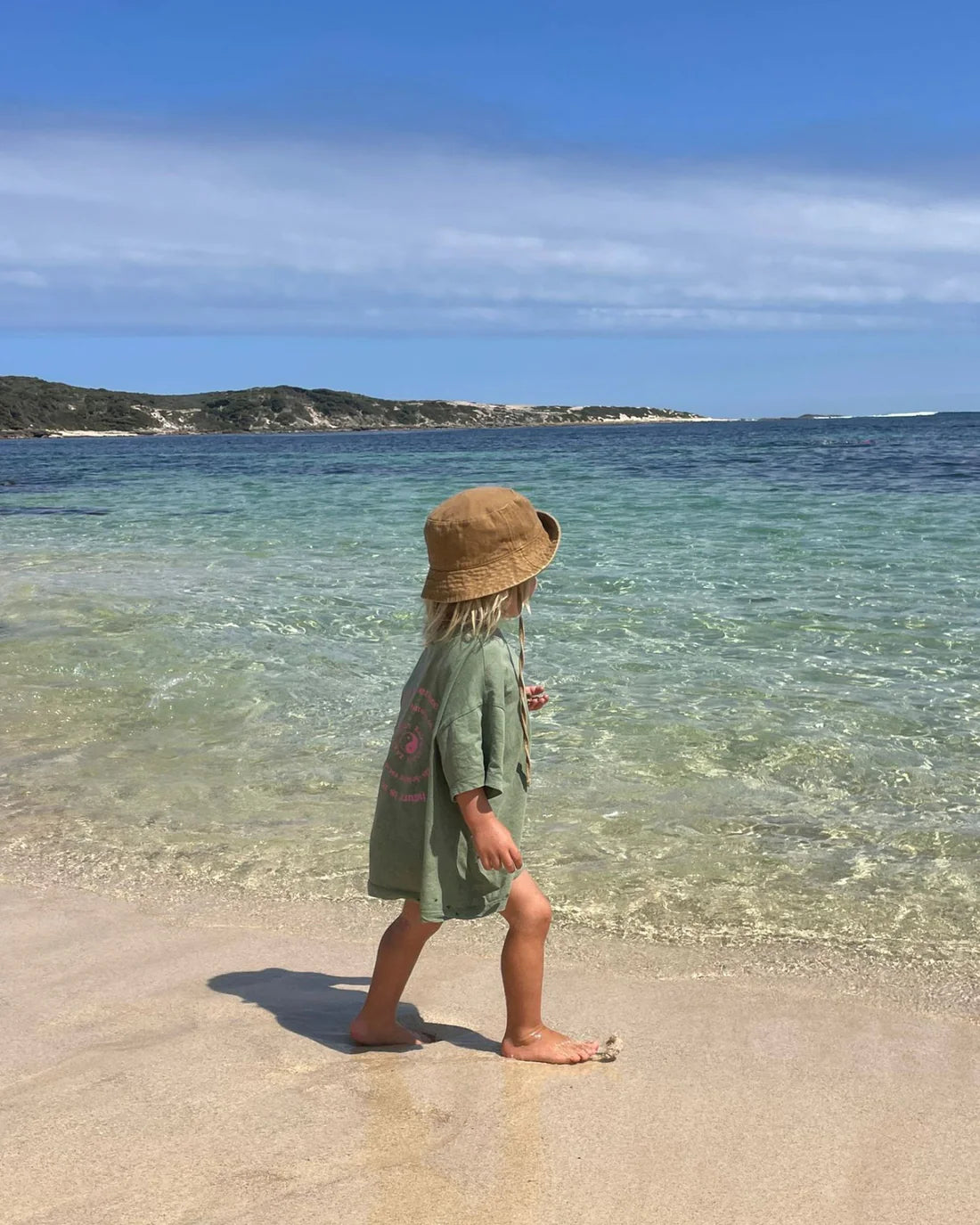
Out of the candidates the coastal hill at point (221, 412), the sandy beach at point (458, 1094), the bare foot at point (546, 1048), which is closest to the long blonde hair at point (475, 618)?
the bare foot at point (546, 1048)

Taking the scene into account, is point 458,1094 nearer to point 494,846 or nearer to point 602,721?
point 494,846

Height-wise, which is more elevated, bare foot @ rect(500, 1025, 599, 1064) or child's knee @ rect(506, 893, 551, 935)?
child's knee @ rect(506, 893, 551, 935)

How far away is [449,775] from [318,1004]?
1076mm

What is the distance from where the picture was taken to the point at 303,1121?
2.67m

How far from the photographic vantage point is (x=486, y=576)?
2934 mm

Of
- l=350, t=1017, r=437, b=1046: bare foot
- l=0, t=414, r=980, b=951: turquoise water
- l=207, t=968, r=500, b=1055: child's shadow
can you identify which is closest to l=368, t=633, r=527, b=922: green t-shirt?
l=350, t=1017, r=437, b=1046: bare foot

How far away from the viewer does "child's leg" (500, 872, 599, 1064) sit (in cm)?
303

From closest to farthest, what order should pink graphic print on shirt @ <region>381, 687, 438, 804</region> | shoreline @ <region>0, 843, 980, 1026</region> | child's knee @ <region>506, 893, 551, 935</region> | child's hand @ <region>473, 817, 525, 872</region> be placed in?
child's hand @ <region>473, 817, 525, 872</region>
pink graphic print on shirt @ <region>381, 687, 438, 804</region>
child's knee @ <region>506, 893, 551, 935</region>
shoreline @ <region>0, 843, 980, 1026</region>

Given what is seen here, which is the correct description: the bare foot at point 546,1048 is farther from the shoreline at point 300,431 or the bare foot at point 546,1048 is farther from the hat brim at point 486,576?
the shoreline at point 300,431

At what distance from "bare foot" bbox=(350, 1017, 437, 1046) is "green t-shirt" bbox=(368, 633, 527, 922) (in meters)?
0.40

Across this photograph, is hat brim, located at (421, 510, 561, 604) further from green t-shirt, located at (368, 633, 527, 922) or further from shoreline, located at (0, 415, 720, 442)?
shoreline, located at (0, 415, 720, 442)

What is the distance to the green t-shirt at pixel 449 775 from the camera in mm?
2846

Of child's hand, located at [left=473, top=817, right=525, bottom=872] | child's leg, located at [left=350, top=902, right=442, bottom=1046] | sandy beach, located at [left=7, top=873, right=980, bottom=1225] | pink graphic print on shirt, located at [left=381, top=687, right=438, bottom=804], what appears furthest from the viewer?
child's leg, located at [left=350, top=902, right=442, bottom=1046]

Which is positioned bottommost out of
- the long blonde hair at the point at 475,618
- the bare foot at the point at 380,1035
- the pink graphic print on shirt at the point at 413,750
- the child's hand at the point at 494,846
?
the bare foot at the point at 380,1035
